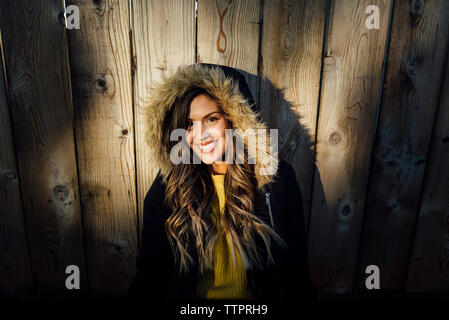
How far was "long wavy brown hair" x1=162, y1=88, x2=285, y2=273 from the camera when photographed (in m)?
1.17

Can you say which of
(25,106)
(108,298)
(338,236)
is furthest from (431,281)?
(25,106)

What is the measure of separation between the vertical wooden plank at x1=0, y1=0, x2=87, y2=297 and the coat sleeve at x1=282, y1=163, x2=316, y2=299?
1022 mm

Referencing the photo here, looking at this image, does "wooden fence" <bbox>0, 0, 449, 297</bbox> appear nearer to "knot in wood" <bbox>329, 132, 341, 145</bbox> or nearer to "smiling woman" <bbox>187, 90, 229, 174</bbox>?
"knot in wood" <bbox>329, 132, 341, 145</bbox>

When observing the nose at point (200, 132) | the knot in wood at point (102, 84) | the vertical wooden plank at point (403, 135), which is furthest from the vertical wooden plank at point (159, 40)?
the vertical wooden plank at point (403, 135)

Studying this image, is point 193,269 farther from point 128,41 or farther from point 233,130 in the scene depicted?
point 128,41

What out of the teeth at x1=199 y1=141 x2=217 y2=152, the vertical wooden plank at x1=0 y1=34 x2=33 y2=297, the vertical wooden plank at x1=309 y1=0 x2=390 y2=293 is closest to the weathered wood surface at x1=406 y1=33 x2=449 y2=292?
the vertical wooden plank at x1=309 y1=0 x2=390 y2=293

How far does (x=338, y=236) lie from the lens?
1.43 metres

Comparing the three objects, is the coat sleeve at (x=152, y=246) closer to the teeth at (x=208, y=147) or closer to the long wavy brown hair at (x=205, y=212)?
the long wavy brown hair at (x=205, y=212)

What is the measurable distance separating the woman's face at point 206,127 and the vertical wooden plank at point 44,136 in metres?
0.59

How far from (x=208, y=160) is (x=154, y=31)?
609 millimetres

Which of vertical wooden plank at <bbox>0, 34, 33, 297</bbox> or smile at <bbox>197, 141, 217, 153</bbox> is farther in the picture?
vertical wooden plank at <bbox>0, 34, 33, 297</bbox>

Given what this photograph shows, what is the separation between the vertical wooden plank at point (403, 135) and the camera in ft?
4.02

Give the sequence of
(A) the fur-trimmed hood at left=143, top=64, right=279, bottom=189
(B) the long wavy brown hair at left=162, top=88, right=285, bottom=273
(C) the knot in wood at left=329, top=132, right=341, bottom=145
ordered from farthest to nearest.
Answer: (C) the knot in wood at left=329, top=132, right=341, bottom=145 < (B) the long wavy brown hair at left=162, top=88, right=285, bottom=273 < (A) the fur-trimmed hood at left=143, top=64, right=279, bottom=189

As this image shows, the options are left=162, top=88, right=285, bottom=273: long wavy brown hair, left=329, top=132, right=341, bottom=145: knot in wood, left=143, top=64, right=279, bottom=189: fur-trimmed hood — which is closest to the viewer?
left=143, top=64, right=279, bottom=189: fur-trimmed hood
